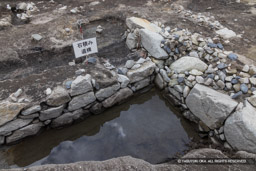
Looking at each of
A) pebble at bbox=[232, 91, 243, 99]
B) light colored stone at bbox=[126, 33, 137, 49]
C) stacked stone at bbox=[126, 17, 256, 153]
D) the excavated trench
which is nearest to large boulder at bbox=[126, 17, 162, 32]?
stacked stone at bbox=[126, 17, 256, 153]

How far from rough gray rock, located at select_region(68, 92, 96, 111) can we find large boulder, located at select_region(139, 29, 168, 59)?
183 centimetres

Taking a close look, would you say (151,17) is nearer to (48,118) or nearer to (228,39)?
(228,39)

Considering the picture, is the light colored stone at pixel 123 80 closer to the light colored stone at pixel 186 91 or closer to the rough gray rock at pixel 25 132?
the light colored stone at pixel 186 91

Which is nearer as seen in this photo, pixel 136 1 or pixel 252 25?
pixel 252 25

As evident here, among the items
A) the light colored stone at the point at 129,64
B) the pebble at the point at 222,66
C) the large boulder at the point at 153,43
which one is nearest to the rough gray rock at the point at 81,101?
the light colored stone at the point at 129,64

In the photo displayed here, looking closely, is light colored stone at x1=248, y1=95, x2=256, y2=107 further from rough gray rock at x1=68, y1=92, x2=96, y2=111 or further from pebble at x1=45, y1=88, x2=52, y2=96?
pebble at x1=45, y1=88, x2=52, y2=96

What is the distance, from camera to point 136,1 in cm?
700

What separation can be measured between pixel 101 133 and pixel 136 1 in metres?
5.19

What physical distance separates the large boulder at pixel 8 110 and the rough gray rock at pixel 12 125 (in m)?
0.09

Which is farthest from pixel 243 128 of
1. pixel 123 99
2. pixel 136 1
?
pixel 136 1

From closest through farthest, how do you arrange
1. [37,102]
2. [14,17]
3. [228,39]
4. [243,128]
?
[243,128], [37,102], [228,39], [14,17]

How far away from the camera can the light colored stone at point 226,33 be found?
484cm

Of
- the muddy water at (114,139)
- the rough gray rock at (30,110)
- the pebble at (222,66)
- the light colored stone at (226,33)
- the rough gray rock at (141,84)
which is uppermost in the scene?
the light colored stone at (226,33)

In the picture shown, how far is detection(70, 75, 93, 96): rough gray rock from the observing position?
12.2ft
